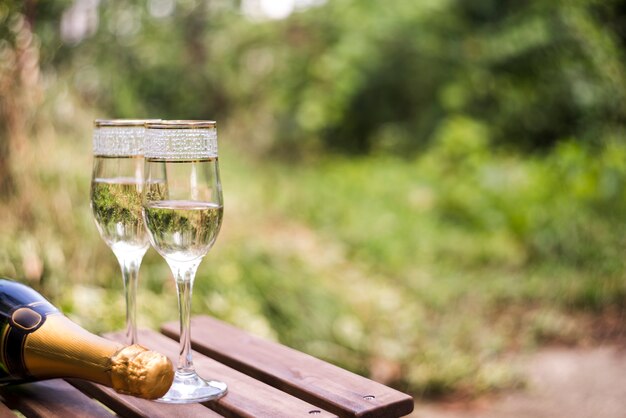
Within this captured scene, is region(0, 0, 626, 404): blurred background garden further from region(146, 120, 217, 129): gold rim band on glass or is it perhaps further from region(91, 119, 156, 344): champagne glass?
region(146, 120, 217, 129): gold rim band on glass

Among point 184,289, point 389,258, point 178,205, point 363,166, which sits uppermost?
point 363,166

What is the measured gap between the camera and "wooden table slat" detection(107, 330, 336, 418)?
1.22 meters

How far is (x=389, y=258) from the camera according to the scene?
5664mm

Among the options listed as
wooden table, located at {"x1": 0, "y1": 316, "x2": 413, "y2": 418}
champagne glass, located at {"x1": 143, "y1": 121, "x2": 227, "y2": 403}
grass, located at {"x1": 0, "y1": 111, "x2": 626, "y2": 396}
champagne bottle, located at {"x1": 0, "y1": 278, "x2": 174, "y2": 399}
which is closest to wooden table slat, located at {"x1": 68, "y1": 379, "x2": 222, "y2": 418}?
wooden table, located at {"x1": 0, "y1": 316, "x2": 413, "y2": 418}

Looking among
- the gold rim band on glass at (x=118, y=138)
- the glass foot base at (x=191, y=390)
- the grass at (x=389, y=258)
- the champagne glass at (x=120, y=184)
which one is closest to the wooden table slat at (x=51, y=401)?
the glass foot base at (x=191, y=390)

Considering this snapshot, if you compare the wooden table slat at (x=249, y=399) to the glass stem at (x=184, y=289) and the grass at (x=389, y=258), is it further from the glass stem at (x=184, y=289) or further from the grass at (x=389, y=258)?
the grass at (x=389, y=258)

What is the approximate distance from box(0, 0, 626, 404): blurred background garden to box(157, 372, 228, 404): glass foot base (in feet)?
5.88

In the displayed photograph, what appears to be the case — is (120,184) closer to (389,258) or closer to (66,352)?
(66,352)

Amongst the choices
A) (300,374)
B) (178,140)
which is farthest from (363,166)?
(178,140)

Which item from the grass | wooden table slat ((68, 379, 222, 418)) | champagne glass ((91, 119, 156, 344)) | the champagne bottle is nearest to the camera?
the champagne bottle

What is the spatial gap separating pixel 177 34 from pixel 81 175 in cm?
526

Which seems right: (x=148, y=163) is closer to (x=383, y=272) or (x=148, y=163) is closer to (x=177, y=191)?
(x=177, y=191)

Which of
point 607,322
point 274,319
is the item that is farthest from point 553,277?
point 274,319

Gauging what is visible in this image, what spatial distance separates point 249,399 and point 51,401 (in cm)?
35
